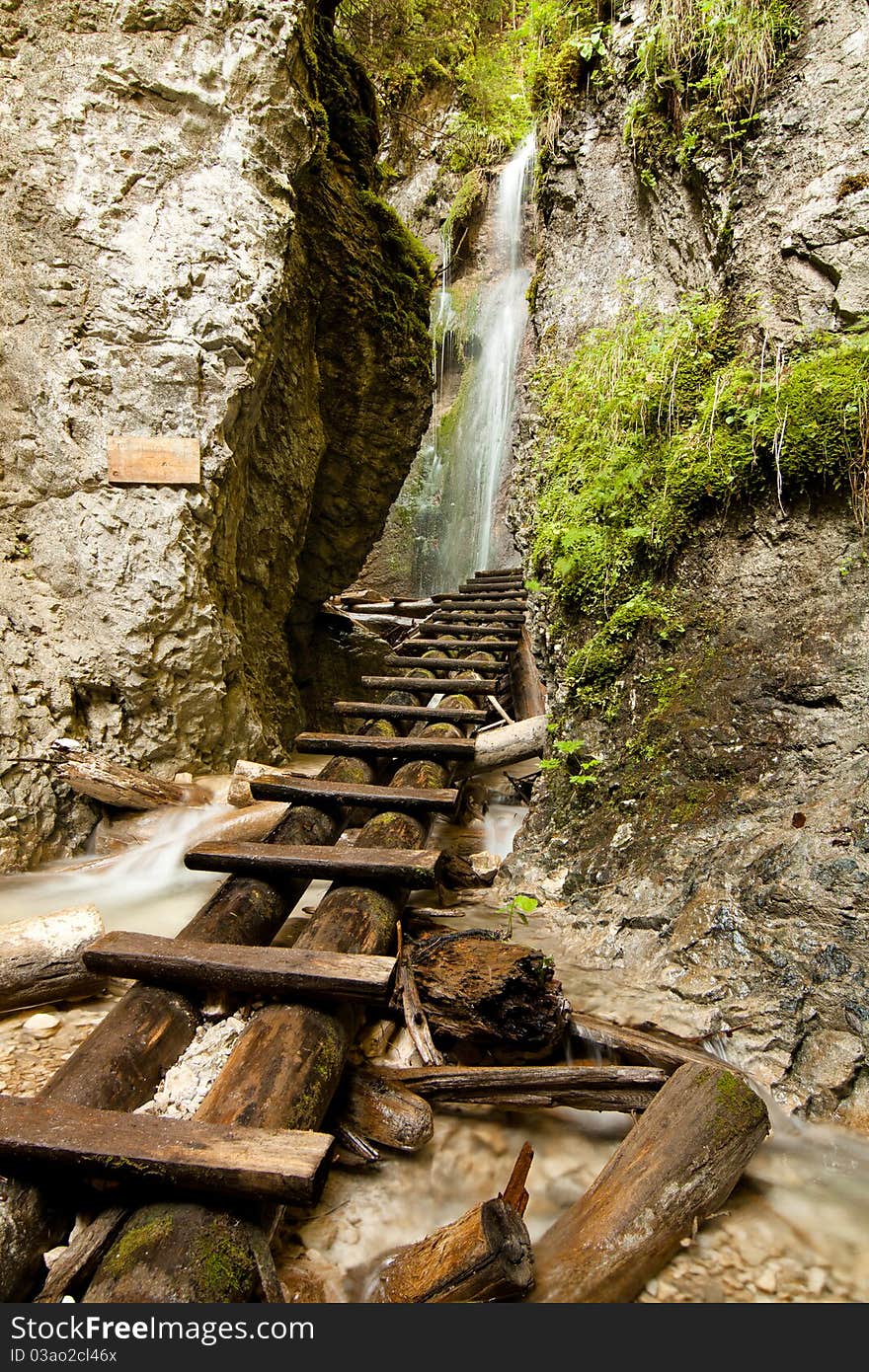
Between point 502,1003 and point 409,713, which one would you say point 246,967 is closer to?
point 502,1003

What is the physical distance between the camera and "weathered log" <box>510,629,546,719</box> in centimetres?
596

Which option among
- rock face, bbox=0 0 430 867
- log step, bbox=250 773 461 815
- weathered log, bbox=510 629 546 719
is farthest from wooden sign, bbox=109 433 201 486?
weathered log, bbox=510 629 546 719

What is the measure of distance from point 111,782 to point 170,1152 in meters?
3.80

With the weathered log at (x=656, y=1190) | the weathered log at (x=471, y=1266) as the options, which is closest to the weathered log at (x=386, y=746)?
the weathered log at (x=656, y=1190)

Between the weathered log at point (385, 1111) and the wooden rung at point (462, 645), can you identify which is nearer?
the weathered log at point (385, 1111)

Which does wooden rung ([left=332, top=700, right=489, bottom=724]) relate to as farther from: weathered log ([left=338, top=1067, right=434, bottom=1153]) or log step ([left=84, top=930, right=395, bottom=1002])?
weathered log ([left=338, top=1067, right=434, bottom=1153])

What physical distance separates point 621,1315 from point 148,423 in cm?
582

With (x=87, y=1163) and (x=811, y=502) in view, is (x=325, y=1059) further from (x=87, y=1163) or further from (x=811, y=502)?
(x=811, y=502)

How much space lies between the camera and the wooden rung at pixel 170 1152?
1.34 metres

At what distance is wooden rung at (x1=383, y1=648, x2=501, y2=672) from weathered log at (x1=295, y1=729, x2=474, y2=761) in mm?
2110

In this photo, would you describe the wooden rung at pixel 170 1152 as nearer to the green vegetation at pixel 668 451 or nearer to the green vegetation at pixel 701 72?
the green vegetation at pixel 668 451

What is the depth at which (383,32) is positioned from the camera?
602 inches

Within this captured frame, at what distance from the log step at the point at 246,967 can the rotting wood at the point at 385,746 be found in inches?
76.8

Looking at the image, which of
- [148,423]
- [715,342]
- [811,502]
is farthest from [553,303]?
[811,502]
